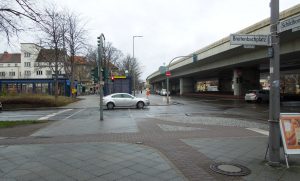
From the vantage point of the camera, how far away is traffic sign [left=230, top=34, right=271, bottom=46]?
5.43 metres

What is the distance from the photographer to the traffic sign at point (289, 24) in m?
4.91

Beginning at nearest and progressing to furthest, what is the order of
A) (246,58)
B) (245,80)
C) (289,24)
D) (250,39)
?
(289,24)
(250,39)
(246,58)
(245,80)

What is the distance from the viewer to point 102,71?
14.4m

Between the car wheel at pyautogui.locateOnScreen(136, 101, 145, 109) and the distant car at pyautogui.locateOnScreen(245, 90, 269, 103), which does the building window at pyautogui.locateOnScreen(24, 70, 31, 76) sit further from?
the distant car at pyautogui.locateOnScreen(245, 90, 269, 103)

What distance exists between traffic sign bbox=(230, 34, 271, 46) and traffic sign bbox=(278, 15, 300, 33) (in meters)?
0.33

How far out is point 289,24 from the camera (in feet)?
16.6

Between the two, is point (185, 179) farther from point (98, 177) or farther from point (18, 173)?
point (18, 173)

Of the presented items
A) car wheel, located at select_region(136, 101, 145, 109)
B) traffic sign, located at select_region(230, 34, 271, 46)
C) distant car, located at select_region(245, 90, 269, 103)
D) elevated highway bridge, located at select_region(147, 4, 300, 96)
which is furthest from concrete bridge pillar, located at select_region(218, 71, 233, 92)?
traffic sign, located at select_region(230, 34, 271, 46)

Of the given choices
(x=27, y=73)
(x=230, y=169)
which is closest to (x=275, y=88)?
(x=230, y=169)

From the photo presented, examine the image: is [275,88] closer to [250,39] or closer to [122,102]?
[250,39]

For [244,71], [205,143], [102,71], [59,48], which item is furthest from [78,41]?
[205,143]

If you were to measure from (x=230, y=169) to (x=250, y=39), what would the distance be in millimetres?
2828

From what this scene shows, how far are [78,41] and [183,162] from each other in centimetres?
3141

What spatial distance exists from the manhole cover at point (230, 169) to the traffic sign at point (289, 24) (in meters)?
2.94
